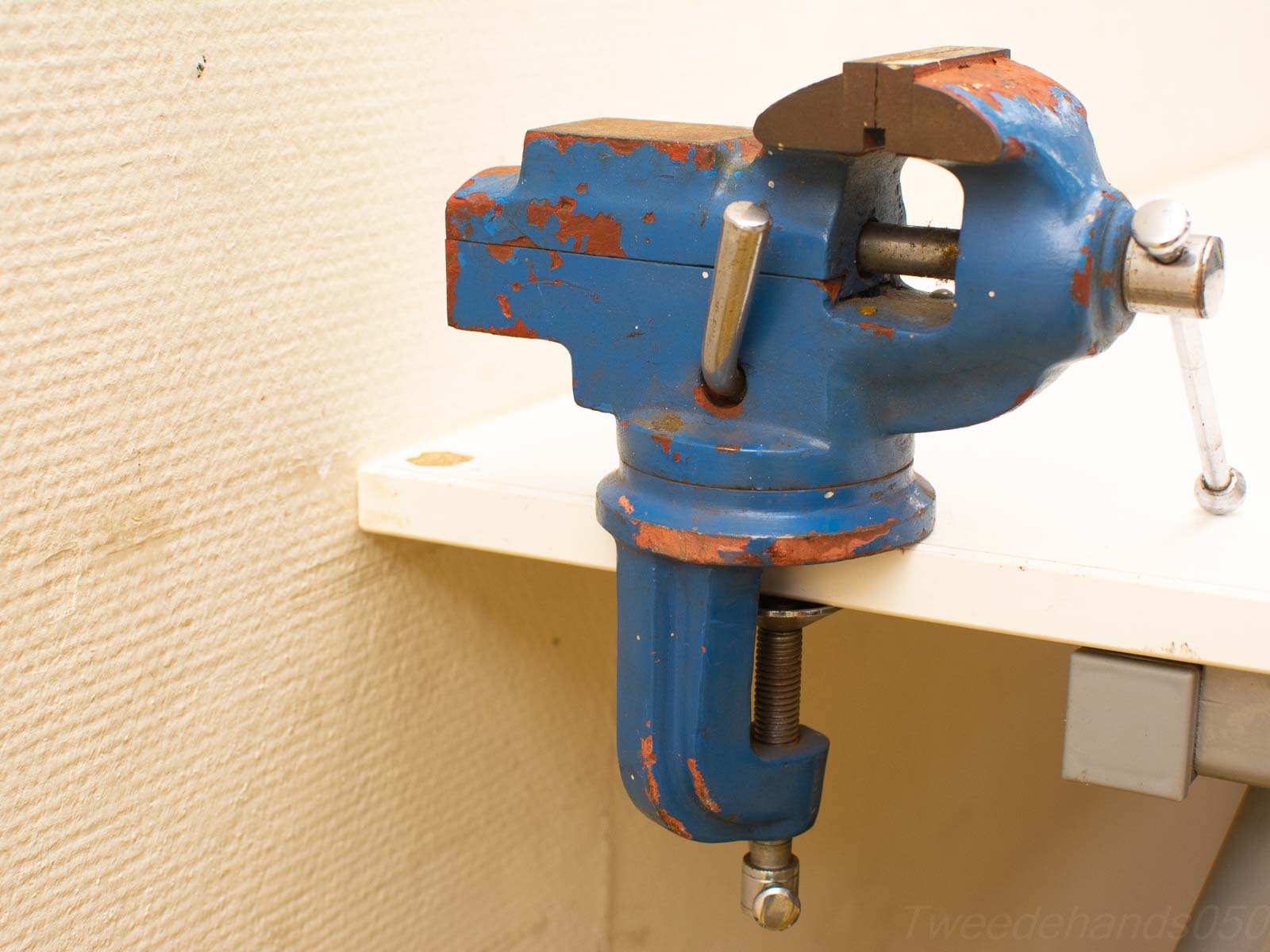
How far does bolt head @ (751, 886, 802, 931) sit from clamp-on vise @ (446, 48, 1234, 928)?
39mm

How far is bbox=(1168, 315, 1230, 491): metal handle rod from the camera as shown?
0.61 meters

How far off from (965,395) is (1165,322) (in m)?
0.71

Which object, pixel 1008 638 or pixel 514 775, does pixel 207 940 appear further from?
pixel 1008 638

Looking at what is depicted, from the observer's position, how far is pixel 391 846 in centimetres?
89

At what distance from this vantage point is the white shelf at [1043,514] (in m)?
0.61

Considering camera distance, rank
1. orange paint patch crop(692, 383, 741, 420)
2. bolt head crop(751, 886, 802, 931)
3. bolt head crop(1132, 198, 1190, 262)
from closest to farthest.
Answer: bolt head crop(1132, 198, 1190, 262) → orange paint patch crop(692, 383, 741, 420) → bolt head crop(751, 886, 802, 931)

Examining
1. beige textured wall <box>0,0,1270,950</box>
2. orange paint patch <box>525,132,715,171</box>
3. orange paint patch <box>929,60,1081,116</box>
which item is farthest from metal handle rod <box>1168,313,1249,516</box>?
beige textured wall <box>0,0,1270,950</box>

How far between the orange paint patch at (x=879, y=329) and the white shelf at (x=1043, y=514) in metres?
0.13

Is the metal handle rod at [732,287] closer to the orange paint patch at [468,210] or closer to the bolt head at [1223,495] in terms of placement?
the orange paint patch at [468,210]

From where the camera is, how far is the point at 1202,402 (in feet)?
2.06

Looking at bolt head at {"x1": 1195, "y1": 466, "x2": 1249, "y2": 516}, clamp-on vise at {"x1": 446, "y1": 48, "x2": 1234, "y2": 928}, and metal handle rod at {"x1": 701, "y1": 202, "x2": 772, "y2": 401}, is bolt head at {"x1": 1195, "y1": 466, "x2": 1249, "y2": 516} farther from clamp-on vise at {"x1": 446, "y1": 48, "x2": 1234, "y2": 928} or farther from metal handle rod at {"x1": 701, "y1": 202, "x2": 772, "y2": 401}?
metal handle rod at {"x1": 701, "y1": 202, "x2": 772, "y2": 401}

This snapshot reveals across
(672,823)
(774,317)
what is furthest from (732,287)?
(672,823)

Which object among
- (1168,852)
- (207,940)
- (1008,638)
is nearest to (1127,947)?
(1168,852)

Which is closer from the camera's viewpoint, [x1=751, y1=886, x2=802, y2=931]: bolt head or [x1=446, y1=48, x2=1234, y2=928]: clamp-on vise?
[x1=446, y1=48, x2=1234, y2=928]: clamp-on vise
